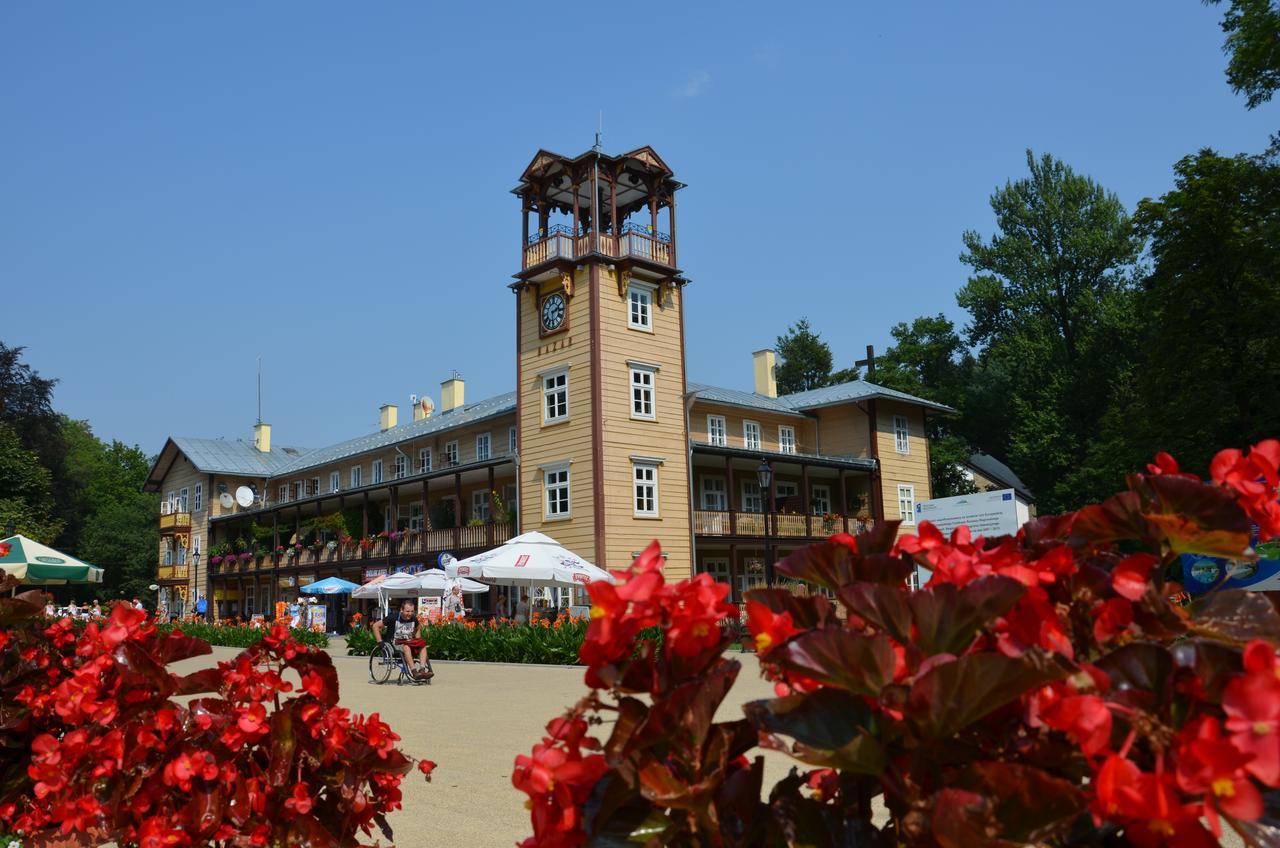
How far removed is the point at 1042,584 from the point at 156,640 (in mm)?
3666

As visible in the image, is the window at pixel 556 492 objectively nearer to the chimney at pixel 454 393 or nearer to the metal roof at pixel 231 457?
the chimney at pixel 454 393

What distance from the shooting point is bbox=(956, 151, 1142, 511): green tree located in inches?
2069

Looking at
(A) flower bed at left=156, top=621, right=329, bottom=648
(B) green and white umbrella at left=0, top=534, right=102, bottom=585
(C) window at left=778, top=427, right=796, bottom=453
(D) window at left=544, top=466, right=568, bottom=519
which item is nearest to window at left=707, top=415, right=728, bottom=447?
(C) window at left=778, top=427, right=796, bottom=453

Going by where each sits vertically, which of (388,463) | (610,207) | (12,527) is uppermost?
(610,207)

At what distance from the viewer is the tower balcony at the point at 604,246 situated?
33031 mm

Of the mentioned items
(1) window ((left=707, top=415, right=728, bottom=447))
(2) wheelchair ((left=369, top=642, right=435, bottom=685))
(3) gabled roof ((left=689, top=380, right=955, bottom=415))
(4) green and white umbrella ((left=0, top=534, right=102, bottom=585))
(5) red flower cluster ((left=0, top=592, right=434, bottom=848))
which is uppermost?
(3) gabled roof ((left=689, top=380, right=955, bottom=415))

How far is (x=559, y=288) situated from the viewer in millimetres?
33906

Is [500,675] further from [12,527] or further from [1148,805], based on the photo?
[12,527]

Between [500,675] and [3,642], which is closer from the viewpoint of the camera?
[3,642]

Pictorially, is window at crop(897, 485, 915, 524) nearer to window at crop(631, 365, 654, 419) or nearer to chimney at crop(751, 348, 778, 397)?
chimney at crop(751, 348, 778, 397)

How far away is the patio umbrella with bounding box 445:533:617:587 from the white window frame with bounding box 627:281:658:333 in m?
11.5

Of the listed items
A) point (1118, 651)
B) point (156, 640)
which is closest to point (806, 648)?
point (1118, 651)

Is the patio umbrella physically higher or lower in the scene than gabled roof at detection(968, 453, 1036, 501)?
lower

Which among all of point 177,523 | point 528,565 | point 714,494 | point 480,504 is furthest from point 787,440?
point 177,523
